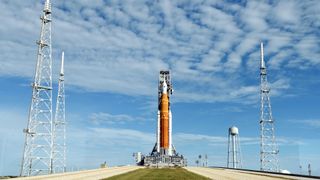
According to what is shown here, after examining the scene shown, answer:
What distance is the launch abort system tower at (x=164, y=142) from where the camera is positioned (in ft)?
405

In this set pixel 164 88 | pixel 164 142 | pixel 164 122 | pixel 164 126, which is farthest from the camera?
pixel 164 88

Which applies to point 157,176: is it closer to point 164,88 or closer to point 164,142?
point 164,142

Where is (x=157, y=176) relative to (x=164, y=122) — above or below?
below

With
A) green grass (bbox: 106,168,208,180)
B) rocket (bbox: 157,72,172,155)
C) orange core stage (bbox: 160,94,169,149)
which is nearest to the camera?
green grass (bbox: 106,168,208,180)

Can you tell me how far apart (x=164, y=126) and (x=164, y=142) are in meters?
4.84

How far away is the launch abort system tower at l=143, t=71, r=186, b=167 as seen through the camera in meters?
123

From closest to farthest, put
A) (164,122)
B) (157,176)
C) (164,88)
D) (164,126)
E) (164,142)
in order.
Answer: (157,176)
(164,142)
(164,126)
(164,122)
(164,88)

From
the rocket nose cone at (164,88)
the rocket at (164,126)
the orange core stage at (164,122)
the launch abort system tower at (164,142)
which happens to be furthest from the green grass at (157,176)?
the rocket nose cone at (164,88)

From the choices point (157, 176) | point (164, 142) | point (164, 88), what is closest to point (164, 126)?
point (164, 142)

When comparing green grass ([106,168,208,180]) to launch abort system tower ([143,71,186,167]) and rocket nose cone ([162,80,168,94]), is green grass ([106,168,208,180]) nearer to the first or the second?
launch abort system tower ([143,71,186,167])

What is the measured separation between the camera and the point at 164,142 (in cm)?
12888

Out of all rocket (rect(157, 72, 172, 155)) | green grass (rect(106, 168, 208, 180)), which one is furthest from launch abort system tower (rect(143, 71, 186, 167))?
green grass (rect(106, 168, 208, 180))

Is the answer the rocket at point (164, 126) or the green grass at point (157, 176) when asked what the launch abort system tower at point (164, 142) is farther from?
the green grass at point (157, 176)

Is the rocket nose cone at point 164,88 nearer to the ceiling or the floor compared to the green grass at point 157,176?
nearer to the ceiling
